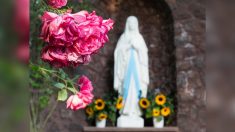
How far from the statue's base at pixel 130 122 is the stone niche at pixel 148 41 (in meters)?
0.51

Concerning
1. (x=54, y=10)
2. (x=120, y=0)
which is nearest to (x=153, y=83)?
(x=120, y=0)

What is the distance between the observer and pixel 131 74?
5.42 meters

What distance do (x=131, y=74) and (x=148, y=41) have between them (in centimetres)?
76

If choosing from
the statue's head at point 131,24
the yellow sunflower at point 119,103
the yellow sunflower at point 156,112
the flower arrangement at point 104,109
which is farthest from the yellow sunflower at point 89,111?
the statue's head at point 131,24

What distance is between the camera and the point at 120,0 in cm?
604

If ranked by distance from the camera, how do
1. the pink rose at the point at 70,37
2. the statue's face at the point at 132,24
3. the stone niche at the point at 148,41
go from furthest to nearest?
the stone niche at the point at 148,41 → the statue's face at the point at 132,24 → the pink rose at the point at 70,37

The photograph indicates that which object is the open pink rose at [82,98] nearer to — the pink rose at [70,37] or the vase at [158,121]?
the pink rose at [70,37]

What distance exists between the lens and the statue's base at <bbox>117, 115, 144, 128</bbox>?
5.35 metres

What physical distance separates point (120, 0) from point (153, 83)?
3.12ft

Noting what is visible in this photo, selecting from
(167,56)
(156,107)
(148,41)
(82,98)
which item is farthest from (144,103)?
(82,98)

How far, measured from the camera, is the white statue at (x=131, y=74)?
5.40 m

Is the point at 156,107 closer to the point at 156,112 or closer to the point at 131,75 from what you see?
the point at 156,112

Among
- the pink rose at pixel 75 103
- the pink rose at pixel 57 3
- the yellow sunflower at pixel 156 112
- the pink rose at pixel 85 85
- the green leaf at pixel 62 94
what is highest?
the pink rose at pixel 57 3

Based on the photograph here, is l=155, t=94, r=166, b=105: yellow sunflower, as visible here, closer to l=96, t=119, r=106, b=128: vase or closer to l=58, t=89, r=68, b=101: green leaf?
l=96, t=119, r=106, b=128: vase
